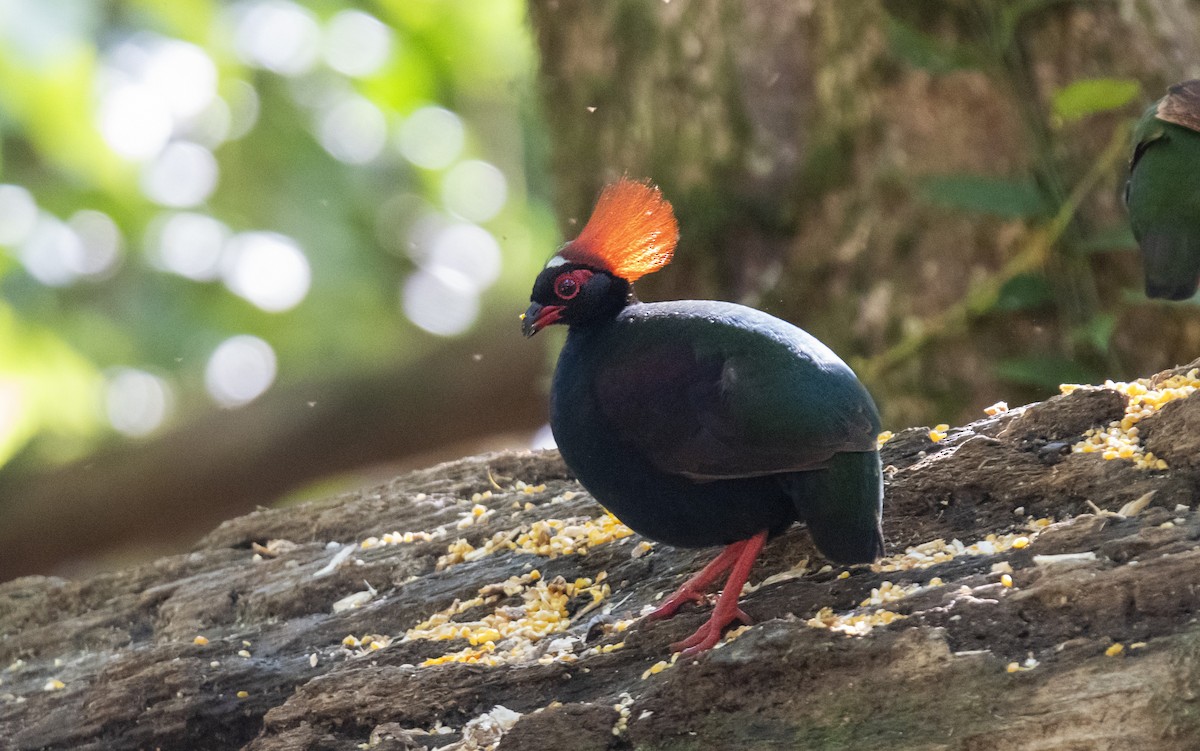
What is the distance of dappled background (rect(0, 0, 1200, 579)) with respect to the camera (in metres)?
4.91

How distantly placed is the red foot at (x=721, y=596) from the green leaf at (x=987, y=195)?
205 centimetres

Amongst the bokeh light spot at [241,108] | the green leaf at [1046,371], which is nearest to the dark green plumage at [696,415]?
the green leaf at [1046,371]

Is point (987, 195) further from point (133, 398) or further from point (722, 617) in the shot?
point (133, 398)

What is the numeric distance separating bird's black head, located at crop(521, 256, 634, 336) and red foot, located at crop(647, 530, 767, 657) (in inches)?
24.7

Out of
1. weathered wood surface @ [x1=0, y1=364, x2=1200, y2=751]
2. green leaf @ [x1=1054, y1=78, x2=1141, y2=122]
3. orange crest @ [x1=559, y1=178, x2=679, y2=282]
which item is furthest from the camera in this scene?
green leaf @ [x1=1054, y1=78, x2=1141, y2=122]

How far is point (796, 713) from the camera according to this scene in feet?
8.23

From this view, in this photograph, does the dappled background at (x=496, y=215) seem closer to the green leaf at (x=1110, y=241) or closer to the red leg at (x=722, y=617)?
the green leaf at (x=1110, y=241)

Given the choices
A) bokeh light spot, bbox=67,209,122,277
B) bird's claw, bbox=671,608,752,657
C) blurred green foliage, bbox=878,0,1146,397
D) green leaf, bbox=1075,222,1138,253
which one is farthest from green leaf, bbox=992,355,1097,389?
bokeh light spot, bbox=67,209,122,277

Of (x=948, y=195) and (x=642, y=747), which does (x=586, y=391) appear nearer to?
(x=642, y=747)

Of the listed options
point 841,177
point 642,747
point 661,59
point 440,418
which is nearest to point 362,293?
point 440,418

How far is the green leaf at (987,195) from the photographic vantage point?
466 centimetres

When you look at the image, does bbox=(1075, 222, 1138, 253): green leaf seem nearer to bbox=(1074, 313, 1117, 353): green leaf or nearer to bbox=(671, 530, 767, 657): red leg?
bbox=(1074, 313, 1117, 353): green leaf

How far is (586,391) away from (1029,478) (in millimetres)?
1056

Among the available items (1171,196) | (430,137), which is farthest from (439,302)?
(1171,196)
